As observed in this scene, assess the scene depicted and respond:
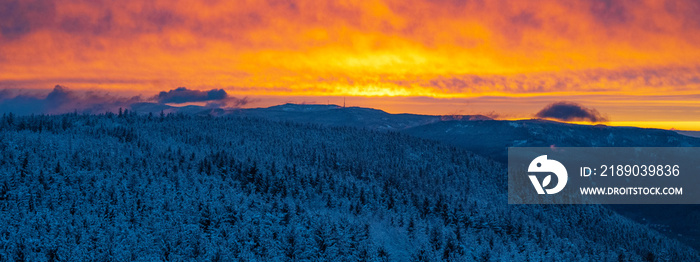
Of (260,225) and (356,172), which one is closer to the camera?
(260,225)

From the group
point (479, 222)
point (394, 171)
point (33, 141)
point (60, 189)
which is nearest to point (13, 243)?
point (60, 189)

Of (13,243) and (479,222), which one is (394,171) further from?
(13,243)

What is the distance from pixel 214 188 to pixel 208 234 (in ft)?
60.9

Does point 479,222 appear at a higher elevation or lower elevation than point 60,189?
lower

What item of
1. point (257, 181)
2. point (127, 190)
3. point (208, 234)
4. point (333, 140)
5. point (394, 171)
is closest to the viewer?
point (208, 234)

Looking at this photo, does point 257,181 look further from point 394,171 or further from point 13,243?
point 394,171

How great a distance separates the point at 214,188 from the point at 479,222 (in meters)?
47.7

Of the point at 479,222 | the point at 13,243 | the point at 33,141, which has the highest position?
the point at 33,141

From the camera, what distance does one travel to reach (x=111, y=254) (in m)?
43.5

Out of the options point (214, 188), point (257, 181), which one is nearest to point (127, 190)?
point (214, 188)

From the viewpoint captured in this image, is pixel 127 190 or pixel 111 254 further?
pixel 127 190

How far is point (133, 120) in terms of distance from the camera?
6639 inches

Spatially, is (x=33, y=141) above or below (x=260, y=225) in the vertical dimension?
above

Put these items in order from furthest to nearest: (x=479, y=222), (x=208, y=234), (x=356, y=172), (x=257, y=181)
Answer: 1. (x=356, y=172)
2. (x=479, y=222)
3. (x=257, y=181)
4. (x=208, y=234)
